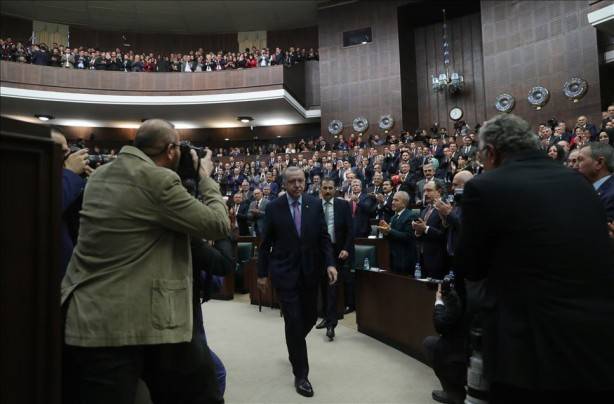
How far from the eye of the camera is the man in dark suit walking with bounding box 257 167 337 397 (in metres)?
2.79

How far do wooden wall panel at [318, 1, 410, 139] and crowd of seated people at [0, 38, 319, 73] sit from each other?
1214mm

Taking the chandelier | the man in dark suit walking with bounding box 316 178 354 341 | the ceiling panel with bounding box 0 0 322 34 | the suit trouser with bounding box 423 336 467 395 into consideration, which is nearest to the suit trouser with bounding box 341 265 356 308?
the man in dark suit walking with bounding box 316 178 354 341

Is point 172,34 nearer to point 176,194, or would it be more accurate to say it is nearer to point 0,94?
point 0,94

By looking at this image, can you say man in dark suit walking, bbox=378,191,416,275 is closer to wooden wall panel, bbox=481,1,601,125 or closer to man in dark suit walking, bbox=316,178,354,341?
man in dark suit walking, bbox=316,178,354,341

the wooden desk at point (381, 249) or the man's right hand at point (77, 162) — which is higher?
the man's right hand at point (77, 162)

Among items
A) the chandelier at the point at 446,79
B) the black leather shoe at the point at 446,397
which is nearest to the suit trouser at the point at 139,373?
the black leather shoe at the point at 446,397

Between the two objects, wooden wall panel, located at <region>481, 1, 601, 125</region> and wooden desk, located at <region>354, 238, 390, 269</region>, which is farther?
wooden wall panel, located at <region>481, 1, 601, 125</region>

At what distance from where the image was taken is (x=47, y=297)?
0.94 metres

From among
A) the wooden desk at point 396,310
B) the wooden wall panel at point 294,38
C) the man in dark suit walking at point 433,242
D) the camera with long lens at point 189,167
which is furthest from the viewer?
the wooden wall panel at point 294,38

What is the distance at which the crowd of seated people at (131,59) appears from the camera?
13695mm

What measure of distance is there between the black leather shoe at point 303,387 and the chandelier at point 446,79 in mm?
13408

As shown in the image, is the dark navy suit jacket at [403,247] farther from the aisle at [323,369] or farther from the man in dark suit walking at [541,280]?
the man in dark suit walking at [541,280]

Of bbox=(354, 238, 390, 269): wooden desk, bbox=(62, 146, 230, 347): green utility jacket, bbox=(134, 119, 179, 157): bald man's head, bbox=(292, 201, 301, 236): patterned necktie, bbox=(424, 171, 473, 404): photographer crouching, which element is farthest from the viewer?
bbox=(354, 238, 390, 269): wooden desk

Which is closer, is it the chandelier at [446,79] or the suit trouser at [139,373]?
the suit trouser at [139,373]
